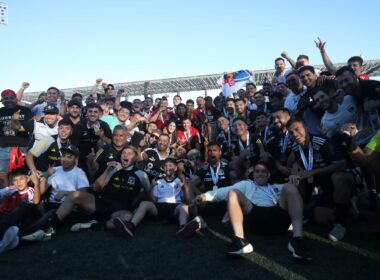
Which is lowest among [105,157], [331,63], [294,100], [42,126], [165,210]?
[165,210]

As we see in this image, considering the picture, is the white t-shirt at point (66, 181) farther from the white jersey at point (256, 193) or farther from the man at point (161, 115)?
the man at point (161, 115)

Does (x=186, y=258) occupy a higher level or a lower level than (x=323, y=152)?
lower

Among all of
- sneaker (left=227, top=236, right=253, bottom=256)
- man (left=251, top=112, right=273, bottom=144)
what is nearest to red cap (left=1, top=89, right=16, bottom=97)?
man (left=251, top=112, right=273, bottom=144)

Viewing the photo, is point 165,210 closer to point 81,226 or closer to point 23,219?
point 81,226

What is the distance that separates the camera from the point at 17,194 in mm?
5305

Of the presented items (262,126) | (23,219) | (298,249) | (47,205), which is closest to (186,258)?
(298,249)

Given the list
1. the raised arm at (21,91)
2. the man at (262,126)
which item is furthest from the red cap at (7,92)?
the man at (262,126)

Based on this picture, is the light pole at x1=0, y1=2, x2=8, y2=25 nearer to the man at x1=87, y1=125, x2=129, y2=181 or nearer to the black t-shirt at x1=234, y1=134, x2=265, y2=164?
the man at x1=87, y1=125, x2=129, y2=181

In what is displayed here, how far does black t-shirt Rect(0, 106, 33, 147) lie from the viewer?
6.82m

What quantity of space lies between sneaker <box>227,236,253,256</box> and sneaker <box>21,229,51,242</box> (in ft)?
9.17

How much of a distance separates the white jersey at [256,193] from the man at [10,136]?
14.8 feet

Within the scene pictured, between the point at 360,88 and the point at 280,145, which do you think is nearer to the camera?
the point at 360,88

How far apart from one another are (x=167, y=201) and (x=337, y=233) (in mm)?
2812

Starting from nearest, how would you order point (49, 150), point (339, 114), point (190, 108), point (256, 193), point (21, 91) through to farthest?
point (256, 193)
point (339, 114)
point (49, 150)
point (21, 91)
point (190, 108)
